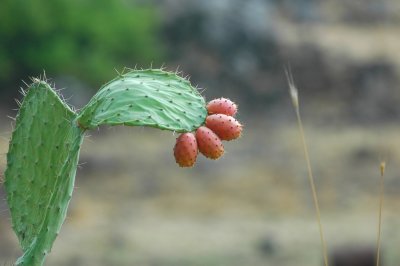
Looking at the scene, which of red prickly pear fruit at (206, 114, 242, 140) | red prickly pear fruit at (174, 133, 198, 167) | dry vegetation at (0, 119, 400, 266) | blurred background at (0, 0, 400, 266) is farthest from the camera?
blurred background at (0, 0, 400, 266)

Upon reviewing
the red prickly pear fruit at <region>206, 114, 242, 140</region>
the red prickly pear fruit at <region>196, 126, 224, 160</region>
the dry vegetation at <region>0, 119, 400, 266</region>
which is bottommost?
the red prickly pear fruit at <region>196, 126, 224, 160</region>

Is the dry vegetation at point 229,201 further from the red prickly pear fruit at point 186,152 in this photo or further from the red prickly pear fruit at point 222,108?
the red prickly pear fruit at point 186,152

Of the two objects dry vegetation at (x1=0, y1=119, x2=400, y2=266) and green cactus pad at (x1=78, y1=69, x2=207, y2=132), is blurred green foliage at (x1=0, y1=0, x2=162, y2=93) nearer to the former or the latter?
dry vegetation at (x1=0, y1=119, x2=400, y2=266)

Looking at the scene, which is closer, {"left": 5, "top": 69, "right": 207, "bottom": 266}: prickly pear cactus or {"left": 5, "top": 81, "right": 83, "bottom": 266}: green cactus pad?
{"left": 5, "top": 69, "right": 207, "bottom": 266}: prickly pear cactus

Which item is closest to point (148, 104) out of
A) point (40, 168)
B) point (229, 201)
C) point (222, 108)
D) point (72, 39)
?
point (222, 108)

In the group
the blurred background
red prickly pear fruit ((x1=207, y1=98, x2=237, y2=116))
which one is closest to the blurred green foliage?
the blurred background

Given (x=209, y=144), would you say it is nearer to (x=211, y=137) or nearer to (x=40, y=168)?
(x=211, y=137)

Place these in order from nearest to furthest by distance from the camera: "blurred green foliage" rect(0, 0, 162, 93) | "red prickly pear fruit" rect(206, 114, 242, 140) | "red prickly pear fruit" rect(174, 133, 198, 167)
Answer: "red prickly pear fruit" rect(174, 133, 198, 167)
"red prickly pear fruit" rect(206, 114, 242, 140)
"blurred green foliage" rect(0, 0, 162, 93)

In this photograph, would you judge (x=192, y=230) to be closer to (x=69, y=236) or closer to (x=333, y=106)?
(x=69, y=236)

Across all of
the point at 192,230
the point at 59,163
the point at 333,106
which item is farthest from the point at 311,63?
the point at 59,163
